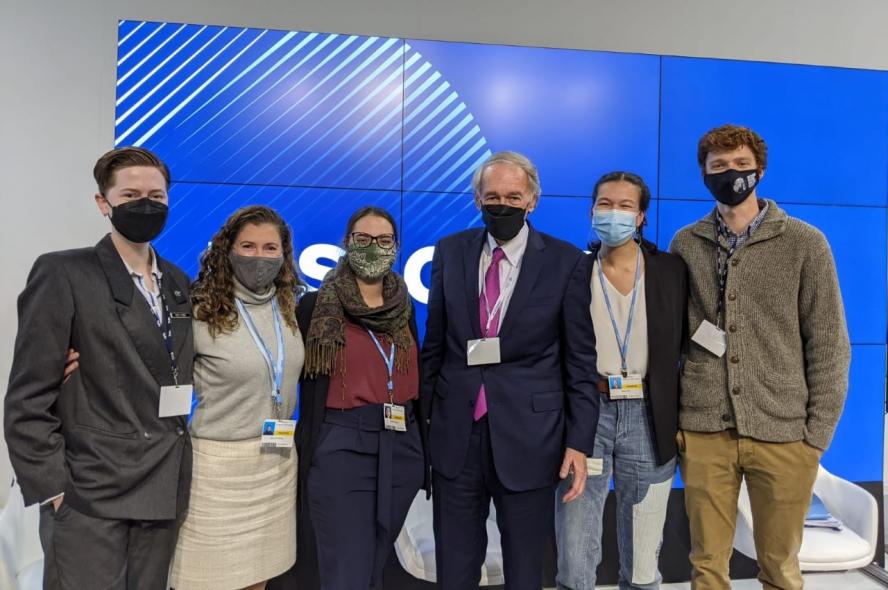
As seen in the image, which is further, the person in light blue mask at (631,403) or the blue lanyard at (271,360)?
the person in light blue mask at (631,403)

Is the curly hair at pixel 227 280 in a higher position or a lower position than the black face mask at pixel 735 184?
lower

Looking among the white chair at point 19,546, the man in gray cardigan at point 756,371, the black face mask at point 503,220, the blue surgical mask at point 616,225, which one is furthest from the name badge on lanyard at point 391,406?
the white chair at point 19,546

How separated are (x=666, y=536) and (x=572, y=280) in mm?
2136

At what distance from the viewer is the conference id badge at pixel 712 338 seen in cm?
214

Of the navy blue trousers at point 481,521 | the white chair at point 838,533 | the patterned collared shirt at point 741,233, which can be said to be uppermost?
the patterned collared shirt at point 741,233

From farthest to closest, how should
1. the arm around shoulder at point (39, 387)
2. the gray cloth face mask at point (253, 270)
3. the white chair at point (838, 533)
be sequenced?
1. the white chair at point (838, 533)
2. the gray cloth face mask at point (253, 270)
3. the arm around shoulder at point (39, 387)

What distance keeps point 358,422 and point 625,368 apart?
3.18 ft

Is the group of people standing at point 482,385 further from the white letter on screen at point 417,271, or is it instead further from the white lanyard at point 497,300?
the white letter on screen at point 417,271

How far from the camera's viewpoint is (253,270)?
201cm

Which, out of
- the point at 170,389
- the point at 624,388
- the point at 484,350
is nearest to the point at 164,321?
the point at 170,389

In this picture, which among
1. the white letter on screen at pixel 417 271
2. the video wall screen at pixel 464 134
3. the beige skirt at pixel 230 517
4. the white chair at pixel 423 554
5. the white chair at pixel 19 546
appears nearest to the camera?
the beige skirt at pixel 230 517

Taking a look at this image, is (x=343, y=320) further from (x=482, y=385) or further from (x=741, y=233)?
(x=741, y=233)

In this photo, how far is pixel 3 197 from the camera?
3.76 m

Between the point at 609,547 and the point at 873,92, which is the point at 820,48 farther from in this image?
the point at 609,547
